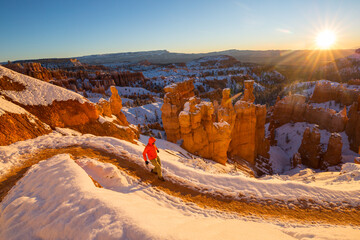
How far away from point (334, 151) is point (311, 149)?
2518 millimetres

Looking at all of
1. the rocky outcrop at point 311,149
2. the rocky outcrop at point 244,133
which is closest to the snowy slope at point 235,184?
the rocky outcrop at point 244,133

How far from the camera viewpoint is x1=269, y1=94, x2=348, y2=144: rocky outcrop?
30.7m

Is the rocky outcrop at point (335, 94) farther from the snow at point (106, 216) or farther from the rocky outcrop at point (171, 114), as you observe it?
the snow at point (106, 216)

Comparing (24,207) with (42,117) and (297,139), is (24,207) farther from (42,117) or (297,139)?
(297,139)

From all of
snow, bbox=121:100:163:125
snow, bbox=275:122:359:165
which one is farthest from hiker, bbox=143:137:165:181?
snow, bbox=121:100:163:125

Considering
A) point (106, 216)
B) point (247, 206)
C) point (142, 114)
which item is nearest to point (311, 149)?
point (247, 206)

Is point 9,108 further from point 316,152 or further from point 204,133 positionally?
point 316,152

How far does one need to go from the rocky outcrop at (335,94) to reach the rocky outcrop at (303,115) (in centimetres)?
1325

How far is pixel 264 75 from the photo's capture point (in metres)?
137

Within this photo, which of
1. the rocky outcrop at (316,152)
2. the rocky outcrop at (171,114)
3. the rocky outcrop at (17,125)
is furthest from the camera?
the rocky outcrop at (316,152)

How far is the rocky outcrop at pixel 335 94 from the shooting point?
132ft

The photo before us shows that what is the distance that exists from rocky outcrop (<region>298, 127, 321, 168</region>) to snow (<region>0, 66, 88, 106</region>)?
27.5 meters

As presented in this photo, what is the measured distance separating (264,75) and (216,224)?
494ft

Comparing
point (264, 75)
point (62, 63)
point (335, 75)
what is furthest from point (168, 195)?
point (62, 63)
